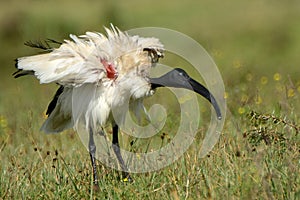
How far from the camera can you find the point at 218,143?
16.7 ft

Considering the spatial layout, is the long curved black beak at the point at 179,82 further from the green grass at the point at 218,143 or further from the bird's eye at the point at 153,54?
the green grass at the point at 218,143

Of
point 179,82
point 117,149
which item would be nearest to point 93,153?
point 117,149

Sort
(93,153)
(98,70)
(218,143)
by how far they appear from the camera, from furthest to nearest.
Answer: (93,153)
(98,70)
(218,143)

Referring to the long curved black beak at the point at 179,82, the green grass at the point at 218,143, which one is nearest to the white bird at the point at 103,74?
the long curved black beak at the point at 179,82

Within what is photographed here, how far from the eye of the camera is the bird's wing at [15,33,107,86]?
5316 millimetres

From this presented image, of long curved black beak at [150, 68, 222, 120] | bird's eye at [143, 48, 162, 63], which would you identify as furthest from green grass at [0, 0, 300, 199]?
bird's eye at [143, 48, 162, 63]

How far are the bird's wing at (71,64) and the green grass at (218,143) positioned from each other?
562 mm

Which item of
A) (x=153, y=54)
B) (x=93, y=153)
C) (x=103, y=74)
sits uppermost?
(x=153, y=54)

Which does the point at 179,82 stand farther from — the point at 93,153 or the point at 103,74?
the point at 93,153

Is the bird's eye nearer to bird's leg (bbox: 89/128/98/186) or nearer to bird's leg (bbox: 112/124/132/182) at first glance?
bird's leg (bbox: 112/124/132/182)

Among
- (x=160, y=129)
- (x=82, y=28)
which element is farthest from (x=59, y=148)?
(x=82, y=28)

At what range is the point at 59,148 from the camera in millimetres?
6453

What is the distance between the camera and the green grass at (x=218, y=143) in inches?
164

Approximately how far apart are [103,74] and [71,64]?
25cm
